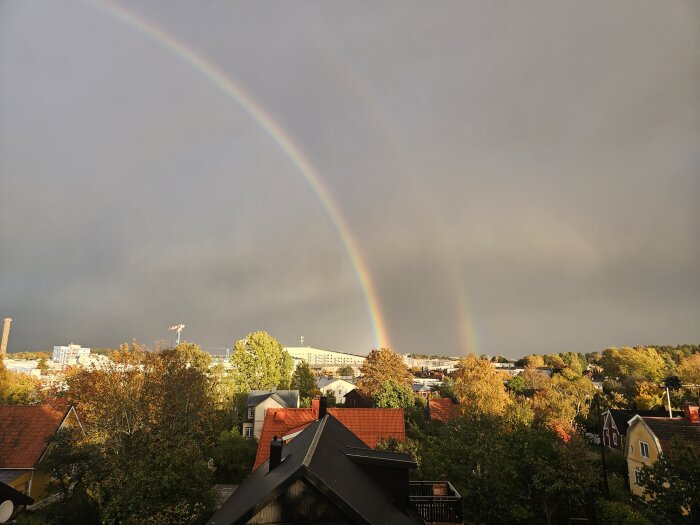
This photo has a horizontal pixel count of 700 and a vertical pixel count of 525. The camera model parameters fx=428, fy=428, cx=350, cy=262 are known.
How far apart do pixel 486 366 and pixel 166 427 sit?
33993 mm

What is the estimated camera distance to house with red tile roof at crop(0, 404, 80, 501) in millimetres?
28781

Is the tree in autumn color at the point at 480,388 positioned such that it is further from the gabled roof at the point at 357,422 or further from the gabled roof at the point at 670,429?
the gabled roof at the point at 357,422

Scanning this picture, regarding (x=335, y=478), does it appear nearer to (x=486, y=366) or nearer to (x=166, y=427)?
(x=166, y=427)

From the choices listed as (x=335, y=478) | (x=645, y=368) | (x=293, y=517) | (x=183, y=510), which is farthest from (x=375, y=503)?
(x=645, y=368)

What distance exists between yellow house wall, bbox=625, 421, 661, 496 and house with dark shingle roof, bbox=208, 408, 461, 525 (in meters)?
20.2

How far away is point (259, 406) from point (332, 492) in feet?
123

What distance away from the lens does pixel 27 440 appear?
30.6 m

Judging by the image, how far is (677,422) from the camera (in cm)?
2964

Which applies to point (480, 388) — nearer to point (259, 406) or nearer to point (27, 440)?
point (259, 406)

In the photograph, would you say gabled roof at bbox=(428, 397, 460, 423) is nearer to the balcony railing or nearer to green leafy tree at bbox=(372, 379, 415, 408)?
green leafy tree at bbox=(372, 379, 415, 408)

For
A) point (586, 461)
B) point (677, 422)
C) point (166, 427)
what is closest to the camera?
point (586, 461)

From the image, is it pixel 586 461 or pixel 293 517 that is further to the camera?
pixel 586 461

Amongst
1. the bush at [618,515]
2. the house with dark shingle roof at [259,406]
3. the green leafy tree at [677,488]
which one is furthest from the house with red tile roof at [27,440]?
the green leafy tree at [677,488]

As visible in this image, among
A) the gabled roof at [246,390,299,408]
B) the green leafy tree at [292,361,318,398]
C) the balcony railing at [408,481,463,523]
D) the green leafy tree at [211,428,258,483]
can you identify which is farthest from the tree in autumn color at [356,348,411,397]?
the balcony railing at [408,481,463,523]
